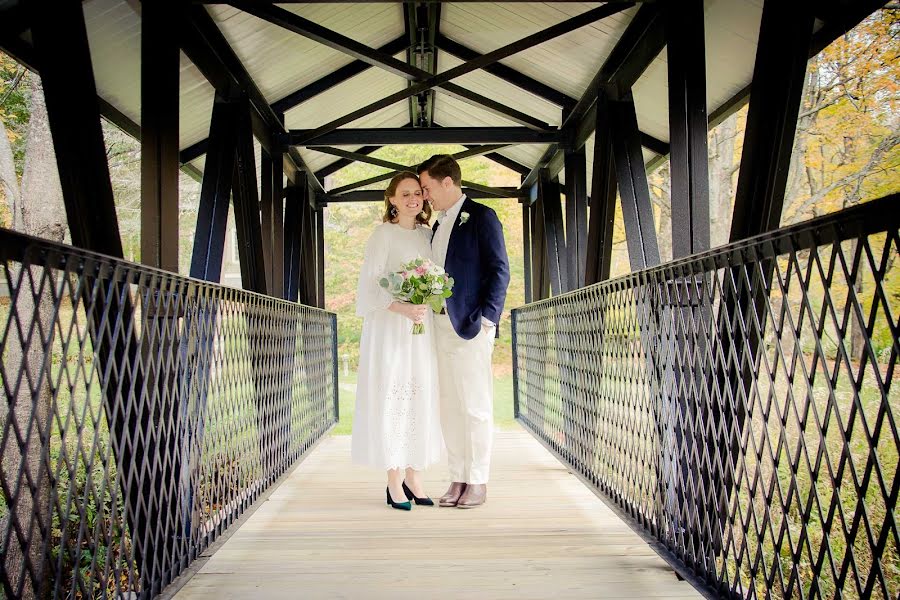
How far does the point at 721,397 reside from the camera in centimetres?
196

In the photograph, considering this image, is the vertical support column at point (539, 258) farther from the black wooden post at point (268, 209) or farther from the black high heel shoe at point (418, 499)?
the black high heel shoe at point (418, 499)

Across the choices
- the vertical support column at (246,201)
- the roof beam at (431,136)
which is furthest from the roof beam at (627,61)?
the vertical support column at (246,201)

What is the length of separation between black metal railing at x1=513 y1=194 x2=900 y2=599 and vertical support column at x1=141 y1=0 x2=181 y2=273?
199 centimetres

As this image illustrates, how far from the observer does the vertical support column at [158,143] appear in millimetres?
3186

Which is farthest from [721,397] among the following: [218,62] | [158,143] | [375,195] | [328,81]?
[375,195]

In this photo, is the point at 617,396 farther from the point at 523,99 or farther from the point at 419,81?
the point at 523,99

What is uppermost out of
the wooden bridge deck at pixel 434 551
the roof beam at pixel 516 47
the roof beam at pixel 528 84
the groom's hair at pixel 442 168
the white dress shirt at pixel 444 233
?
the roof beam at pixel 528 84

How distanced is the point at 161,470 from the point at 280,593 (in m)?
0.59

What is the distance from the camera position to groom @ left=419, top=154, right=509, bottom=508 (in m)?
3.46

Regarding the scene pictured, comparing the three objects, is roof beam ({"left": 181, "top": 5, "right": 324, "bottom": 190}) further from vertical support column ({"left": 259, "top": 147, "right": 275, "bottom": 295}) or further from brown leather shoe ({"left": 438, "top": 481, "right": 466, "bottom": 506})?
brown leather shoe ({"left": 438, "top": 481, "right": 466, "bottom": 506})

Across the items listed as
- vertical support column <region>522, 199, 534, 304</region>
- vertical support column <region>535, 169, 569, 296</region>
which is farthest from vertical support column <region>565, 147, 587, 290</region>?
vertical support column <region>522, 199, 534, 304</region>

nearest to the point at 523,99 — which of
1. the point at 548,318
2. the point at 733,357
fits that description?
the point at 548,318

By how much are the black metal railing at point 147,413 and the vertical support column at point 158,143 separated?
0.46 m

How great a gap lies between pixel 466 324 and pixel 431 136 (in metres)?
3.64
